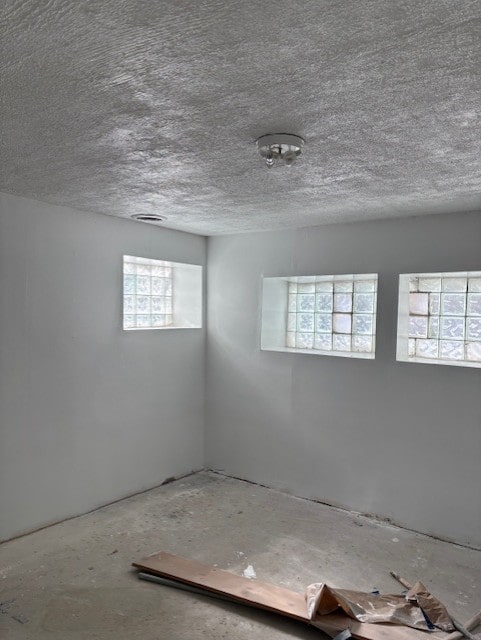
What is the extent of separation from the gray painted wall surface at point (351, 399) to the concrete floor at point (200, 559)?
271mm

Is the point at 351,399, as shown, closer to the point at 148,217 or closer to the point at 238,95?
the point at 148,217

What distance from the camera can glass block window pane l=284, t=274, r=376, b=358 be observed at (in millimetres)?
4395

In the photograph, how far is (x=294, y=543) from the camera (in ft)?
11.7

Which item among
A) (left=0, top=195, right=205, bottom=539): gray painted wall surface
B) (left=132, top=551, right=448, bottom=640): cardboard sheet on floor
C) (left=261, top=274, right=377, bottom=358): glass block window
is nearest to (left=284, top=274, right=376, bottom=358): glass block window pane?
(left=261, top=274, right=377, bottom=358): glass block window

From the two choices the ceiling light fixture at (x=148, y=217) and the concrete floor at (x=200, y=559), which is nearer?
the concrete floor at (x=200, y=559)

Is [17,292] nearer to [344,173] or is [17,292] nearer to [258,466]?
[344,173]

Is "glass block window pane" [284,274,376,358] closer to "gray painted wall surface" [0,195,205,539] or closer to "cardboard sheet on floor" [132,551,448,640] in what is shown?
"gray painted wall surface" [0,195,205,539]

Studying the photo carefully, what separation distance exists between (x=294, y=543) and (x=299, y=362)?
60.3 inches

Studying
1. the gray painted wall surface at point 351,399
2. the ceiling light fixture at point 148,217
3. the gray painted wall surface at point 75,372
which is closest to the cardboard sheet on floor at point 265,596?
the gray painted wall surface at point 75,372

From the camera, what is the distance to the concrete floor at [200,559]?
2.61 m

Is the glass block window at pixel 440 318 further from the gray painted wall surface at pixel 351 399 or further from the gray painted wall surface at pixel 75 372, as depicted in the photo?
the gray painted wall surface at pixel 75 372

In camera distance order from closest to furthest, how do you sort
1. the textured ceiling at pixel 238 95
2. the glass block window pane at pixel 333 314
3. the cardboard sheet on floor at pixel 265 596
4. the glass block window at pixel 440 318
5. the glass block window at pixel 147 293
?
the textured ceiling at pixel 238 95, the cardboard sheet on floor at pixel 265 596, the glass block window at pixel 440 318, the glass block window pane at pixel 333 314, the glass block window at pixel 147 293

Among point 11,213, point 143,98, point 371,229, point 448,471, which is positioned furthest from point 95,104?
point 448,471

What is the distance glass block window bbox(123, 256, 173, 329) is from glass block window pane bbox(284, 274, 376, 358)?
1.22m
